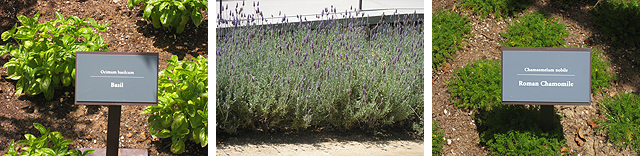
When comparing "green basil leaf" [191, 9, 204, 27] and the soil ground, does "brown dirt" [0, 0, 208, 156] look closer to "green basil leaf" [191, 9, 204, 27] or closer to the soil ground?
"green basil leaf" [191, 9, 204, 27]

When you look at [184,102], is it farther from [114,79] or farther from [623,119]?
[623,119]

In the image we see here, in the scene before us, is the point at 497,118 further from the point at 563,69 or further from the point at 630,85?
the point at 630,85

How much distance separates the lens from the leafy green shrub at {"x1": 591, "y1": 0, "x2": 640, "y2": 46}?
380cm

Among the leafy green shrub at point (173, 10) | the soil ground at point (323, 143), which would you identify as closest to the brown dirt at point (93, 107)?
the leafy green shrub at point (173, 10)

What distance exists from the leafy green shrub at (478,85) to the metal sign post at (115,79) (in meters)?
2.32

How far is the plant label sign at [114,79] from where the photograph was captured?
2303 millimetres

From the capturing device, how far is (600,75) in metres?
3.49

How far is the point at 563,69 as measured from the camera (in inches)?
105

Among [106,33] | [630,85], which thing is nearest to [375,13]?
[630,85]

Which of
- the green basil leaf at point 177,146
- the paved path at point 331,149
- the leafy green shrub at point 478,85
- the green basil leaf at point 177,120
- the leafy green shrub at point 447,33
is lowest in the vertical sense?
the green basil leaf at point 177,146

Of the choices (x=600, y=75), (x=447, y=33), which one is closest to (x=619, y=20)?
(x=600, y=75)

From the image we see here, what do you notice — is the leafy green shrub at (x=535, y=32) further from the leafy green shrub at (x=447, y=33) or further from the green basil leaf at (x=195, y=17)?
the green basil leaf at (x=195, y=17)

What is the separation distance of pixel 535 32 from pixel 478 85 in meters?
0.86

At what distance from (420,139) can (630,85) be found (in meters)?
2.29
